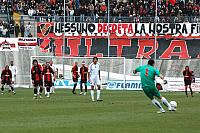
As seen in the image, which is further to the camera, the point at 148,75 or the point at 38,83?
the point at 38,83

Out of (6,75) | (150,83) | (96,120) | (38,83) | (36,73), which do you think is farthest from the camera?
(6,75)

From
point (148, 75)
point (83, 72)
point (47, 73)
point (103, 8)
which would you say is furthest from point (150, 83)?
point (103, 8)

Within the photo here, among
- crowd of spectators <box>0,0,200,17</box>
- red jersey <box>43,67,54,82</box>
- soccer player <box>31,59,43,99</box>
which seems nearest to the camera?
soccer player <box>31,59,43,99</box>

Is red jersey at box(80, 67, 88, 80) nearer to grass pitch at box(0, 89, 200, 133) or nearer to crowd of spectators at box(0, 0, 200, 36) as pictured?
crowd of spectators at box(0, 0, 200, 36)

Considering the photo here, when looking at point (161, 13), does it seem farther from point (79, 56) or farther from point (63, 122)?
point (63, 122)

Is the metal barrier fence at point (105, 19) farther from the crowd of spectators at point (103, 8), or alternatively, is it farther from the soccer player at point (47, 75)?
the soccer player at point (47, 75)

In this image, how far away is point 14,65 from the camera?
5600 cm

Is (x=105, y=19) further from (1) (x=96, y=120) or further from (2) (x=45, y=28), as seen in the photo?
(1) (x=96, y=120)

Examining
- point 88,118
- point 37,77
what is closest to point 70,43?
point 37,77

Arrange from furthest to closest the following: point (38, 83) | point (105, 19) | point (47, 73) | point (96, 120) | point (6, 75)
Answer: point (105, 19)
point (6, 75)
point (47, 73)
point (38, 83)
point (96, 120)

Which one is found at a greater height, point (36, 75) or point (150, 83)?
point (150, 83)

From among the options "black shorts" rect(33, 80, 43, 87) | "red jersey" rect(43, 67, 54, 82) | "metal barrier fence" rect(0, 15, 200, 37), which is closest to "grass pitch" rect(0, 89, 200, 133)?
"black shorts" rect(33, 80, 43, 87)

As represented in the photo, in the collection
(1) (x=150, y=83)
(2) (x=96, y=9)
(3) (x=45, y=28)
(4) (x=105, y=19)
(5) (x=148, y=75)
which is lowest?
(1) (x=150, y=83)

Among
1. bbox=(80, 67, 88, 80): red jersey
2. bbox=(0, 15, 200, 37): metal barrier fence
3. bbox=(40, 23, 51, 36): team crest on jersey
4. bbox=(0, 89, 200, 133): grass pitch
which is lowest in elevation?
bbox=(0, 89, 200, 133): grass pitch
